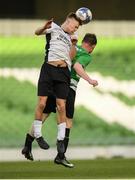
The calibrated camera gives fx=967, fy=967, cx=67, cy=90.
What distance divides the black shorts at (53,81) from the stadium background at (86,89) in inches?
376

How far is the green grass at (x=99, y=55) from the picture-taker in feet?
75.4

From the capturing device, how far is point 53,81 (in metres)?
12.8

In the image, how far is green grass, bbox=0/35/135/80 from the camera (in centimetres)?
2297

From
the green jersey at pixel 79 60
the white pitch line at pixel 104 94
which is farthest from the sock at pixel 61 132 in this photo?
the white pitch line at pixel 104 94

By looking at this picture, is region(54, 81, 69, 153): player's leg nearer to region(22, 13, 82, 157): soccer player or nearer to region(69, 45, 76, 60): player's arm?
region(22, 13, 82, 157): soccer player

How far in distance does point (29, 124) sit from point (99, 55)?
2.46 metres

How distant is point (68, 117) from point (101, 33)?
986 centimetres

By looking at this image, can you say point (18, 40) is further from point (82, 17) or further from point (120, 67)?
point (82, 17)

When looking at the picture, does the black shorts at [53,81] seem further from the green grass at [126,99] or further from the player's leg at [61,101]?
the green grass at [126,99]

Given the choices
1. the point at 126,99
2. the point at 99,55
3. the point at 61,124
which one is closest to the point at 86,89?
the point at 99,55

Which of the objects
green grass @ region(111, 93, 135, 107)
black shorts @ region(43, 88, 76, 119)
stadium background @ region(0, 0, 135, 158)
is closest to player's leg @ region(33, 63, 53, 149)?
black shorts @ region(43, 88, 76, 119)

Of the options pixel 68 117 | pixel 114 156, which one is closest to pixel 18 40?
pixel 114 156

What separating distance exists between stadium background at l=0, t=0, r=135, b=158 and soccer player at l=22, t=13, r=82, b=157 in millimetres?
9522

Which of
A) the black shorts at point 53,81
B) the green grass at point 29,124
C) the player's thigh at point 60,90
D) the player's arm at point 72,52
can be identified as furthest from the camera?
the green grass at point 29,124
